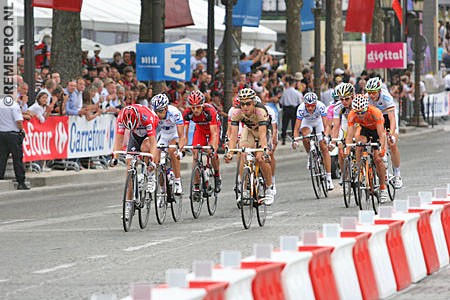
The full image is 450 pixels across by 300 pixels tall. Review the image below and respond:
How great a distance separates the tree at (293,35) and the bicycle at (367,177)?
96.9 ft

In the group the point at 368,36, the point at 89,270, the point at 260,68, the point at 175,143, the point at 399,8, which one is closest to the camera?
the point at 89,270

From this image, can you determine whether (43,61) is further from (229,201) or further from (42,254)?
(42,254)

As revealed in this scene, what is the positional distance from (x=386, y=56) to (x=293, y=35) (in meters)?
4.02

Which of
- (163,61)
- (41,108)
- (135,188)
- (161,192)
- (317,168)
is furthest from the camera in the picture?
(163,61)

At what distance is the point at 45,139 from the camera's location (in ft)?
88.2

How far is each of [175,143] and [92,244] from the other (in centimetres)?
408

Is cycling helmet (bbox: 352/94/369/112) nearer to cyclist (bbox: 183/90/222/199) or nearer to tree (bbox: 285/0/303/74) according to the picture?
cyclist (bbox: 183/90/222/199)

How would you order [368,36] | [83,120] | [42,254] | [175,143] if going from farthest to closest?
[368,36]
[83,120]
[175,143]
[42,254]

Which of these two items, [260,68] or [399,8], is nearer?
[260,68]

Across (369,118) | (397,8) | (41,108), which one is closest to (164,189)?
(369,118)

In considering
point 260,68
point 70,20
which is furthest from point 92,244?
point 260,68

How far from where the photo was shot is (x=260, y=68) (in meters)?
40.4

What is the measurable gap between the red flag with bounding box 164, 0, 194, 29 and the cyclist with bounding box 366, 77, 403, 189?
44.1 feet
